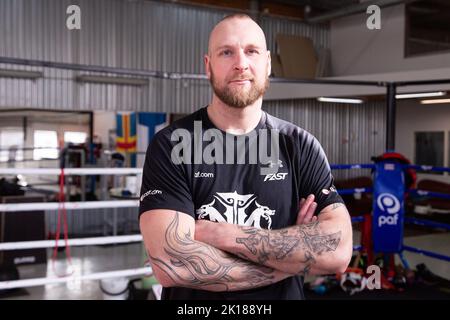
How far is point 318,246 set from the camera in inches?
57.4

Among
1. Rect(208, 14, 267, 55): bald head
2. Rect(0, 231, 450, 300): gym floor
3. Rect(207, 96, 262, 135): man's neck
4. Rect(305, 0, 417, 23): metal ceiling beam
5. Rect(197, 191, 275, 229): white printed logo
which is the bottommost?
Rect(0, 231, 450, 300): gym floor

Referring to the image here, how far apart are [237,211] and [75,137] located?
7.13m

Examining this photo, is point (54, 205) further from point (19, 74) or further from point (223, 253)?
point (19, 74)

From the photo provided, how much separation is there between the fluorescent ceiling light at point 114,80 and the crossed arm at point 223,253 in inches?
270

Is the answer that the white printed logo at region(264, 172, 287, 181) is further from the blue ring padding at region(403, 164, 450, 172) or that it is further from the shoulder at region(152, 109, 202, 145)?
the blue ring padding at region(403, 164, 450, 172)

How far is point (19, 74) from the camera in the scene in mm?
7277

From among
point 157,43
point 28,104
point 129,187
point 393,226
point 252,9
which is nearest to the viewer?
point 393,226

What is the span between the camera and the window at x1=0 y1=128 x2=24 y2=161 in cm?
753

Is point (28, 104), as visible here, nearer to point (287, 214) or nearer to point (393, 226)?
point (393, 226)

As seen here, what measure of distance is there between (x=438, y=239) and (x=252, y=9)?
5.41 m

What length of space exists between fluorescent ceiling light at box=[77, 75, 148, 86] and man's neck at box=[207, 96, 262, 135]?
22.1ft

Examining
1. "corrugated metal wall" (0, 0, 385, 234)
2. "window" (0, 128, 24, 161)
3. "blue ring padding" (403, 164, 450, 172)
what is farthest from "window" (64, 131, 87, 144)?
"blue ring padding" (403, 164, 450, 172)

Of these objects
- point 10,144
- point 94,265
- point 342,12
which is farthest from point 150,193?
point 342,12
